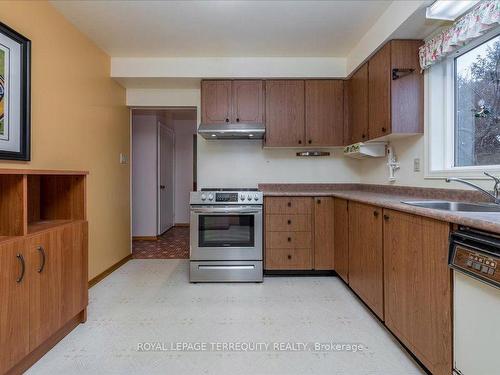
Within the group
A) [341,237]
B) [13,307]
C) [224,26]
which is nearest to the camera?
[13,307]

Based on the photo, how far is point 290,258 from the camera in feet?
9.74

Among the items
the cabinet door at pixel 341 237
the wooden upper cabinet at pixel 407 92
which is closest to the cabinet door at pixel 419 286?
the cabinet door at pixel 341 237

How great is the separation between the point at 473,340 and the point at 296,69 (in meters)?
2.90

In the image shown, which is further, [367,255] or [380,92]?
[380,92]

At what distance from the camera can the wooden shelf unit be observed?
55.3 inches

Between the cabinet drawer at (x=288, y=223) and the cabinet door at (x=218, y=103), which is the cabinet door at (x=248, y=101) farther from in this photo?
the cabinet drawer at (x=288, y=223)

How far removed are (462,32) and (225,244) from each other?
2.48 metres

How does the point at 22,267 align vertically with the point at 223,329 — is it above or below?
above

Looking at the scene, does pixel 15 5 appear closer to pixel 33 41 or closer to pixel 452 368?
pixel 33 41

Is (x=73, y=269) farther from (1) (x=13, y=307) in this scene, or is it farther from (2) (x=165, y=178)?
(2) (x=165, y=178)

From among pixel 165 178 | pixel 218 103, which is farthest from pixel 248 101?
pixel 165 178

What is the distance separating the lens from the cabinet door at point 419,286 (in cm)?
129

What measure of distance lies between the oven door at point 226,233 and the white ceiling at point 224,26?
1.67 metres

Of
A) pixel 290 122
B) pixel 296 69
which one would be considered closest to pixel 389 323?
pixel 290 122
